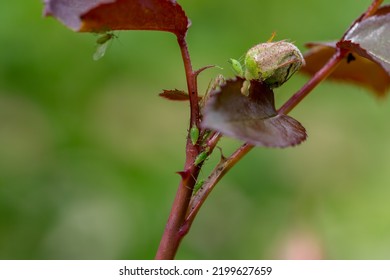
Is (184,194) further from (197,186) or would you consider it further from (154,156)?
(154,156)

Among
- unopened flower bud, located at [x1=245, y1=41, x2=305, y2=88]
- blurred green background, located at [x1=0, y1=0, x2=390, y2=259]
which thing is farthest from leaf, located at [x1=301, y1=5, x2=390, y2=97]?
blurred green background, located at [x1=0, y1=0, x2=390, y2=259]

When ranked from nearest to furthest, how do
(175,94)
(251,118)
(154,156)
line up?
1. (251,118)
2. (175,94)
3. (154,156)

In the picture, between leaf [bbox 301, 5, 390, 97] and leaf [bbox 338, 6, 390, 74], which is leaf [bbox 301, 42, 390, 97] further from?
leaf [bbox 338, 6, 390, 74]

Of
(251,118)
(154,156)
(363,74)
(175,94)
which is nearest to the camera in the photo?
(251,118)

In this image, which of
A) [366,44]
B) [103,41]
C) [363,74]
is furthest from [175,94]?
[363,74]

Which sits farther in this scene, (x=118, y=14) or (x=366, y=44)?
(x=366, y=44)

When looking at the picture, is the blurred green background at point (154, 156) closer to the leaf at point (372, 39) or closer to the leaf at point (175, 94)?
the leaf at point (372, 39)

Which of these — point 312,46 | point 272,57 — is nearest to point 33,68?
point 312,46
